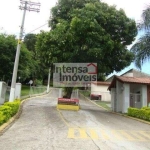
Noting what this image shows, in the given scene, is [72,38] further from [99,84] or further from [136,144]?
[99,84]

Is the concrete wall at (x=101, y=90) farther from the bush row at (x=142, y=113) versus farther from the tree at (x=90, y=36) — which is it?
the bush row at (x=142, y=113)

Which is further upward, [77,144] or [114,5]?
[114,5]

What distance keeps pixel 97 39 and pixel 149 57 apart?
447cm

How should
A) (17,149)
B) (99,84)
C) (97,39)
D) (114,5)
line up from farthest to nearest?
(99,84) < (114,5) < (97,39) < (17,149)

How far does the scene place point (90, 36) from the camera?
21328 mm

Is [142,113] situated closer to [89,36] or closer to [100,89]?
[89,36]

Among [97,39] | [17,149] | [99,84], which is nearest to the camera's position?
[17,149]

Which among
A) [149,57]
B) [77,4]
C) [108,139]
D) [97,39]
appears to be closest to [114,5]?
[77,4]

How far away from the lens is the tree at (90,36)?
2133cm

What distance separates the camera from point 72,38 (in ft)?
71.1

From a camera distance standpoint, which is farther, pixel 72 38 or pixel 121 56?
pixel 121 56

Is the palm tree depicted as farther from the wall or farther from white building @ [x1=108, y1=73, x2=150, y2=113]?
the wall

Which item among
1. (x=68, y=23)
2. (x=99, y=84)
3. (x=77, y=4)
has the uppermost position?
(x=77, y=4)

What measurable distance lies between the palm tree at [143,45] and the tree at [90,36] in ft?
7.62
